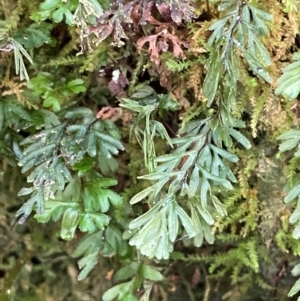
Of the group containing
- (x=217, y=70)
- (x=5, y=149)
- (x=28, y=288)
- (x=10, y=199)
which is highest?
(x=217, y=70)

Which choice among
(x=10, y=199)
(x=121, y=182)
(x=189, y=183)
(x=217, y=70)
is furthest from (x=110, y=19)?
(x=10, y=199)

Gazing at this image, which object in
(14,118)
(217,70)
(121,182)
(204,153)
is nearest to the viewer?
(217,70)

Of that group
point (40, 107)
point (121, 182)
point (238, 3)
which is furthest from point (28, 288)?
point (238, 3)

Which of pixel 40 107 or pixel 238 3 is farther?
pixel 40 107

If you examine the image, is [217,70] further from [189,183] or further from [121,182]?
[121,182]

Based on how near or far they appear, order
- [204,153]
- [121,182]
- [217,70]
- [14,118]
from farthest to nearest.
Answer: [121,182] → [14,118] → [204,153] → [217,70]

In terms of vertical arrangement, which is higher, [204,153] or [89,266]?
[204,153]
